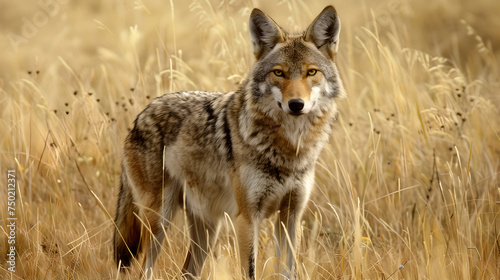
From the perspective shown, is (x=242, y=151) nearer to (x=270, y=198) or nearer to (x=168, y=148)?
(x=270, y=198)

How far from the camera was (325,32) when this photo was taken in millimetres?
3525

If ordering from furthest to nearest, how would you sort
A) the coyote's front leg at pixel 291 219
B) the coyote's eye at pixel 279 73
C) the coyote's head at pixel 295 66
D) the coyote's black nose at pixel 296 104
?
the coyote's front leg at pixel 291 219
the coyote's eye at pixel 279 73
the coyote's head at pixel 295 66
the coyote's black nose at pixel 296 104

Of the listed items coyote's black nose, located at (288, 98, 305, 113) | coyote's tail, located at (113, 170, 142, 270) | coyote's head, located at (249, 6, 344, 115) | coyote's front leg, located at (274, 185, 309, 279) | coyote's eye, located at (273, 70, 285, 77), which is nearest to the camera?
coyote's black nose, located at (288, 98, 305, 113)

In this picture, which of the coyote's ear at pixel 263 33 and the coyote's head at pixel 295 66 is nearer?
the coyote's head at pixel 295 66

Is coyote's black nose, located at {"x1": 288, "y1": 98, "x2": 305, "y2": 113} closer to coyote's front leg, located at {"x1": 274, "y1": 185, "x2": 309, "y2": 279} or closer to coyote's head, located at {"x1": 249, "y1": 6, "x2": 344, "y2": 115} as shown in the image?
coyote's head, located at {"x1": 249, "y1": 6, "x2": 344, "y2": 115}

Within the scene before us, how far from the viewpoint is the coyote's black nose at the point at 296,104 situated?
9.95ft

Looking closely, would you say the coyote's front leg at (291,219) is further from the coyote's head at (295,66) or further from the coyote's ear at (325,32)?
the coyote's ear at (325,32)

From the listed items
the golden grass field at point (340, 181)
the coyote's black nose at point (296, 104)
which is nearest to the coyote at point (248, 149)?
the coyote's black nose at point (296, 104)

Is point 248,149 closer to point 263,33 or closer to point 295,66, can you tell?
point 295,66

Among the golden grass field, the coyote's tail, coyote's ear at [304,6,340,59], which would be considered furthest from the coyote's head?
the coyote's tail

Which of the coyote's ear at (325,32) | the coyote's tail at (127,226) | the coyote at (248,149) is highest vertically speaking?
the coyote's ear at (325,32)

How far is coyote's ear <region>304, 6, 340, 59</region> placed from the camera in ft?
11.3

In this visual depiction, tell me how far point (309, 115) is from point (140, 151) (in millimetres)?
1281

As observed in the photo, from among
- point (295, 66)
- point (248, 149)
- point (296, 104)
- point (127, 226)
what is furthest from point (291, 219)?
point (127, 226)
